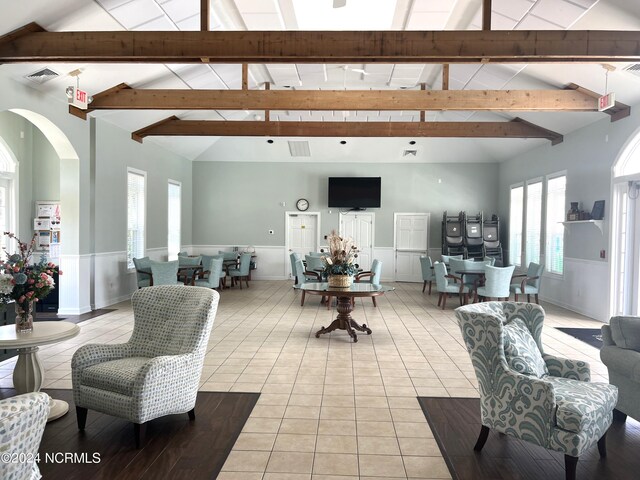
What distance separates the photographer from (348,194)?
1208cm

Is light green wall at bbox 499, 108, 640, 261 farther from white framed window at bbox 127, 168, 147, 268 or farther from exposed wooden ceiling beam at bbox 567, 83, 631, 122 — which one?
white framed window at bbox 127, 168, 147, 268

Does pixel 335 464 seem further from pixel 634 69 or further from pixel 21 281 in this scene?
pixel 634 69

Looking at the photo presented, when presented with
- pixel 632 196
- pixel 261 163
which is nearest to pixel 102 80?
pixel 261 163

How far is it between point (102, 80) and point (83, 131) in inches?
45.6

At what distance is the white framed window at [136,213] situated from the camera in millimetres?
8745

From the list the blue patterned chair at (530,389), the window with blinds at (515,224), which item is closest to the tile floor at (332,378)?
the blue patterned chair at (530,389)

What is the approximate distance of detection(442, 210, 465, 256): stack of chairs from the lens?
448 inches

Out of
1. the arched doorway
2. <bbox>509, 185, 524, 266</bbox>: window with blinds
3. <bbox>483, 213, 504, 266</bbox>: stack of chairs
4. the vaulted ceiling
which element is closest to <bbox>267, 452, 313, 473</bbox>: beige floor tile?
the vaulted ceiling

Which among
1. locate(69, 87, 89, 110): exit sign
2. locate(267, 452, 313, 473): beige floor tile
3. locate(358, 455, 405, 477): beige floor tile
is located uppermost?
locate(69, 87, 89, 110): exit sign

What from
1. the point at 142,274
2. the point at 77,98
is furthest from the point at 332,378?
the point at 142,274

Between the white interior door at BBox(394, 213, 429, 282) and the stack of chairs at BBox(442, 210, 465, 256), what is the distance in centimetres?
73

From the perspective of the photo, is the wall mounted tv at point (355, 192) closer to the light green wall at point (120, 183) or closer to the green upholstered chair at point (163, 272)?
the light green wall at point (120, 183)

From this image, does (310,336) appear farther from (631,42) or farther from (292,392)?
(631,42)

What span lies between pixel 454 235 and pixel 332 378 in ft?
26.3
